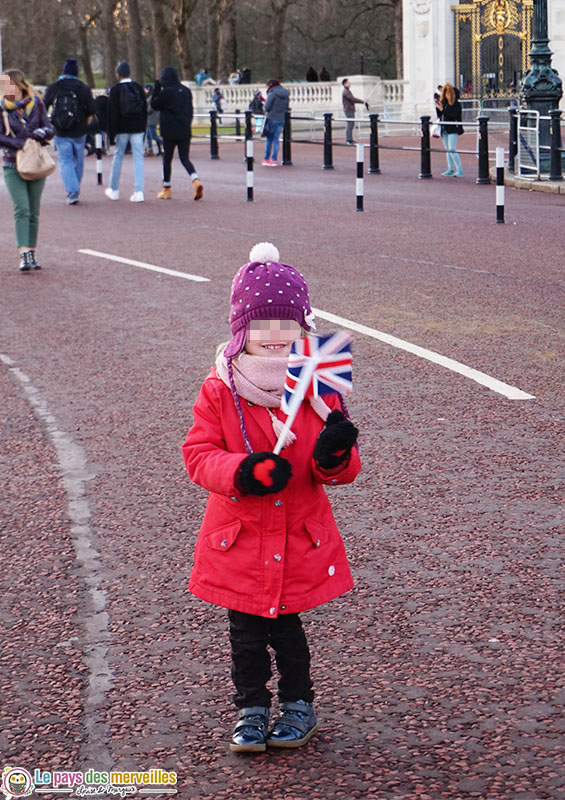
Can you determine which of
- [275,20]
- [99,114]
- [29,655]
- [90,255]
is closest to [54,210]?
[90,255]

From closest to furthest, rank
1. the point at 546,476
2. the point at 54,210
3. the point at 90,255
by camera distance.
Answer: the point at 546,476 → the point at 90,255 → the point at 54,210

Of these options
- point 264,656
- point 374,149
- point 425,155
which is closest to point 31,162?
point 264,656

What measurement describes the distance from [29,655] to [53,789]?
0.80m

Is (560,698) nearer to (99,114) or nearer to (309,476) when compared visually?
(309,476)

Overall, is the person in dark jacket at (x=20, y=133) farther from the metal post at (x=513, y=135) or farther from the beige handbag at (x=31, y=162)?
the metal post at (x=513, y=135)

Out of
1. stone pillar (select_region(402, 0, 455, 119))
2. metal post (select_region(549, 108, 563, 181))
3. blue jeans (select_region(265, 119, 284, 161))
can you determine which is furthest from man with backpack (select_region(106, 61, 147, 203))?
stone pillar (select_region(402, 0, 455, 119))

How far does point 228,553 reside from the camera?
3.35 meters

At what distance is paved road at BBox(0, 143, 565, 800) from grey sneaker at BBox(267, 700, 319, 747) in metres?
0.05

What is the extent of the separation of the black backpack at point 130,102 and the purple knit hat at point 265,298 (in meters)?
17.0

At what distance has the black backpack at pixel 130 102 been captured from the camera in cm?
1983

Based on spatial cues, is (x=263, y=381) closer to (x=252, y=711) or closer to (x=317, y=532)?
(x=317, y=532)

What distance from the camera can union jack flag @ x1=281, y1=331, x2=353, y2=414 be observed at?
311 cm

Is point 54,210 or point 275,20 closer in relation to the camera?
point 54,210

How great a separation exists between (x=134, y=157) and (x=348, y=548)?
50.2ft
